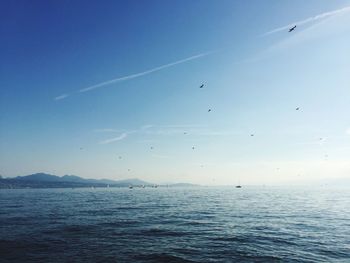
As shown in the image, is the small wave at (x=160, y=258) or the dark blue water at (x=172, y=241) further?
the dark blue water at (x=172, y=241)

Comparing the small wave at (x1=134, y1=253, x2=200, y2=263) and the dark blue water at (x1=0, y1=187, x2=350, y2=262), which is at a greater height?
the dark blue water at (x1=0, y1=187, x2=350, y2=262)

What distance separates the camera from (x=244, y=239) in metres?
36.1

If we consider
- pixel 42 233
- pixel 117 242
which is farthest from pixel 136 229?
pixel 42 233

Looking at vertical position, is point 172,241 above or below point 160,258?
above

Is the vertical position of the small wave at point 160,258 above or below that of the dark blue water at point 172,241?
below

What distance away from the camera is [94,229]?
41.7 metres

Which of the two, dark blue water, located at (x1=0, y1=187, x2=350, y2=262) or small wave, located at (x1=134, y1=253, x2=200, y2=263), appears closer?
small wave, located at (x1=134, y1=253, x2=200, y2=263)

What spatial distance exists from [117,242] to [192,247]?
8.45 m

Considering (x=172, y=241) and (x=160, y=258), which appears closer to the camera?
(x=160, y=258)

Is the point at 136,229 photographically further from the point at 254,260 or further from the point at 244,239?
the point at 254,260

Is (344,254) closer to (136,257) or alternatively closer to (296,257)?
(296,257)

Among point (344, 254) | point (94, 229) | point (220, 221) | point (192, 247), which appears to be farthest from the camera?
point (220, 221)

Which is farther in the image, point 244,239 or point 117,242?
point 244,239

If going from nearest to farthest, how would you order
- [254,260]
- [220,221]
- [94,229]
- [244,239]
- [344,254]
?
1. [254,260]
2. [344,254]
3. [244,239]
4. [94,229]
5. [220,221]
